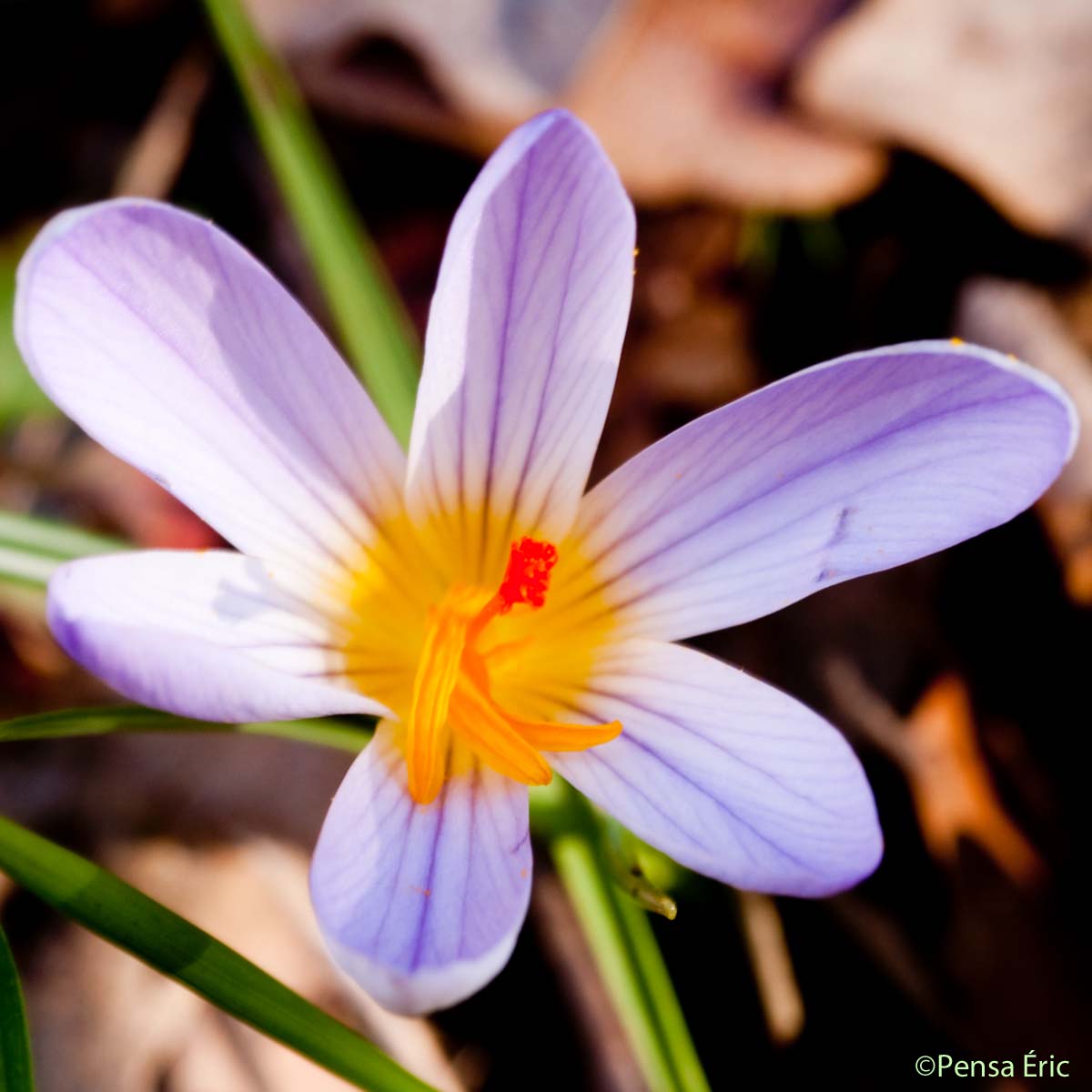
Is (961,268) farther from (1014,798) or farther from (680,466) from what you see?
(680,466)

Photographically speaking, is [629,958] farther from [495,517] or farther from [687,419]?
[687,419]

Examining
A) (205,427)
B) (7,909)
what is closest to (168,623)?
(205,427)

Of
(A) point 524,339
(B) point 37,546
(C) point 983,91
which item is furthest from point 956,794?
(B) point 37,546

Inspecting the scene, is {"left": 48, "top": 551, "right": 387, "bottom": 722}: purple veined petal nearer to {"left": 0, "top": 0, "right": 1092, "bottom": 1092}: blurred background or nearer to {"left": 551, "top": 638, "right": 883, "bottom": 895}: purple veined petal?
{"left": 551, "top": 638, "right": 883, "bottom": 895}: purple veined petal

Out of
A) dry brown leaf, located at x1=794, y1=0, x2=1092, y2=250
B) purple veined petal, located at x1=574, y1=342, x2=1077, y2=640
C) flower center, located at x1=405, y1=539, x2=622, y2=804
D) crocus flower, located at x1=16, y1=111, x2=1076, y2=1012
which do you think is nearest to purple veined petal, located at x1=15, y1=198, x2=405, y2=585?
crocus flower, located at x1=16, y1=111, x2=1076, y2=1012

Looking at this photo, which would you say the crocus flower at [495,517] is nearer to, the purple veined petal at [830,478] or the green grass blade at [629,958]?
the purple veined petal at [830,478]
